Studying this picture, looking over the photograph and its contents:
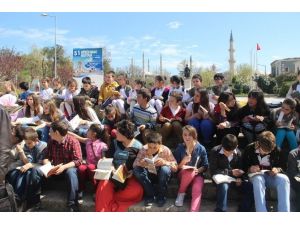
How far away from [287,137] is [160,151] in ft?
6.70

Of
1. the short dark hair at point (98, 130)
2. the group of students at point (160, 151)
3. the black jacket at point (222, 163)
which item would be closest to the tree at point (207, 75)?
the group of students at point (160, 151)

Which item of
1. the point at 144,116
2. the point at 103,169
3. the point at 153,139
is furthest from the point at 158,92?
the point at 103,169

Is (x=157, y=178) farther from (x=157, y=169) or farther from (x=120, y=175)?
(x=120, y=175)

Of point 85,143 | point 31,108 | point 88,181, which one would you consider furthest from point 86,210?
point 31,108

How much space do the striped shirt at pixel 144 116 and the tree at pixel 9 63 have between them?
91.2 ft

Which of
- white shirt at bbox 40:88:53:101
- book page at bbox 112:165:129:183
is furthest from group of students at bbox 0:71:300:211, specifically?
white shirt at bbox 40:88:53:101

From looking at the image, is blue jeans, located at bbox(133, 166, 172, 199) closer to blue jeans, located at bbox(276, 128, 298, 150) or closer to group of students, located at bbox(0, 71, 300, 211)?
group of students, located at bbox(0, 71, 300, 211)

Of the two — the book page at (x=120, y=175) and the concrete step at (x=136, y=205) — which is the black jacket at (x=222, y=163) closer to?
the concrete step at (x=136, y=205)

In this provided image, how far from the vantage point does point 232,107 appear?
20.8 ft

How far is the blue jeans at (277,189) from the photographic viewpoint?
15.3 ft

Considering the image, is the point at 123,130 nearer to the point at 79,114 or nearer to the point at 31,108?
the point at 79,114

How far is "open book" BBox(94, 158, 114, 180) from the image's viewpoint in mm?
5047

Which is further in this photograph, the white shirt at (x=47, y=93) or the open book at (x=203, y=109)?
the white shirt at (x=47, y=93)

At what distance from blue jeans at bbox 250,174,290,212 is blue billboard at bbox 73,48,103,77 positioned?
14.5 meters
